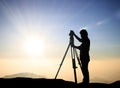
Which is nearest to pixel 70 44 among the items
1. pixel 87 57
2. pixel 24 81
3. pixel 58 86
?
pixel 87 57

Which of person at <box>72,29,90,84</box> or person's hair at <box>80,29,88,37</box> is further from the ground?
person's hair at <box>80,29,88,37</box>

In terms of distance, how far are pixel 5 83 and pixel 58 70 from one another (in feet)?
12.4

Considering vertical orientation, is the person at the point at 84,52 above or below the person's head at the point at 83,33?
below

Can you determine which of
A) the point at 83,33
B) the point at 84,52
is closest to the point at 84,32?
the point at 83,33

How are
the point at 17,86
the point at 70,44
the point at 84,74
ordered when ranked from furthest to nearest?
1. the point at 70,44
2. the point at 84,74
3. the point at 17,86

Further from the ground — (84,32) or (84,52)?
(84,32)

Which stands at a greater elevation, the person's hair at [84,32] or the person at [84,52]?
the person's hair at [84,32]

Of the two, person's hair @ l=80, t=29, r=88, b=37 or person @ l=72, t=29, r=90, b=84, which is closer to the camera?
person @ l=72, t=29, r=90, b=84

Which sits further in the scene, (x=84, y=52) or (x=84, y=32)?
(x=84, y=52)

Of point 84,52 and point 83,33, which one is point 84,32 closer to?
point 83,33

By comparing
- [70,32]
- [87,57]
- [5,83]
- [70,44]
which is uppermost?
[70,32]

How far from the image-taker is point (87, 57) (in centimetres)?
1131

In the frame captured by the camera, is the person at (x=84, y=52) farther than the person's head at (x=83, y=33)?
No

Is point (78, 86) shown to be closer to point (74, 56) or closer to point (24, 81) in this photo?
point (74, 56)
